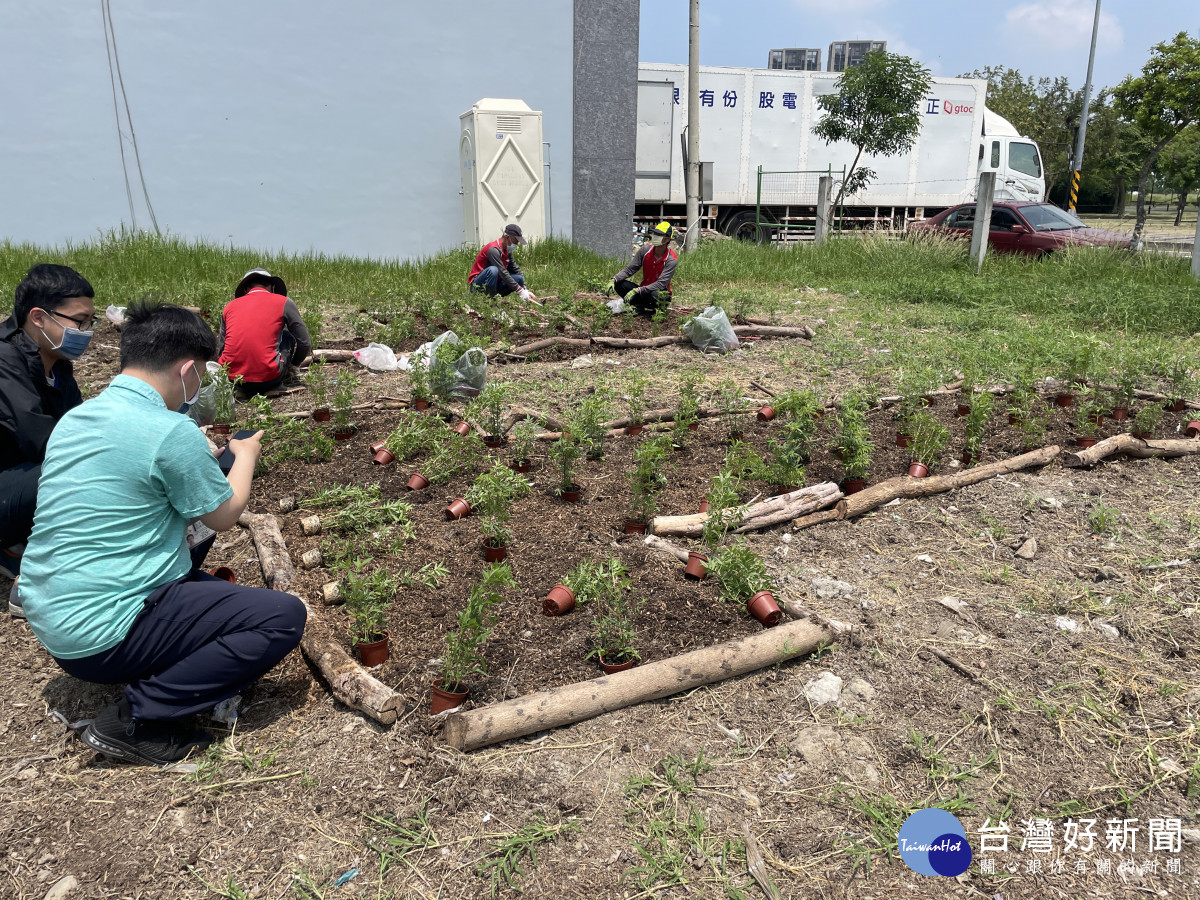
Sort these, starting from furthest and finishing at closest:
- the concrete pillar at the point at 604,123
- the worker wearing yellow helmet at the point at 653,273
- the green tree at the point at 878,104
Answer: the green tree at the point at 878,104 → the concrete pillar at the point at 604,123 → the worker wearing yellow helmet at the point at 653,273

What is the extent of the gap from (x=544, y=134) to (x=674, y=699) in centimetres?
1119

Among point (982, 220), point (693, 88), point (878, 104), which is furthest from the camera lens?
point (878, 104)

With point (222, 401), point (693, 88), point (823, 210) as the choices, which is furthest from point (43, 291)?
point (823, 210)

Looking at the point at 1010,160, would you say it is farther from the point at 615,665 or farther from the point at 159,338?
the point at 159,338

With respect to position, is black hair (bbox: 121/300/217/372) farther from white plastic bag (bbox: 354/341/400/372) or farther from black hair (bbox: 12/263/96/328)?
white plastic bag (bbox: 354/341/400/372)

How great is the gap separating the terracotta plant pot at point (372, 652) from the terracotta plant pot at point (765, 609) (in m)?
1.39

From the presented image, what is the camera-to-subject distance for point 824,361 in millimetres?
7137

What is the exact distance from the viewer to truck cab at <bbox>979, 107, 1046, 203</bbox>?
Result: 1838 centimetres

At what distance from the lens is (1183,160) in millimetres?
28359

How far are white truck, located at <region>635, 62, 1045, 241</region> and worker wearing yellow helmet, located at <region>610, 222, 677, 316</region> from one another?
7.79m

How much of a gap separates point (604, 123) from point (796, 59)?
357 inches

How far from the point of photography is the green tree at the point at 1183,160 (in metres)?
26.1

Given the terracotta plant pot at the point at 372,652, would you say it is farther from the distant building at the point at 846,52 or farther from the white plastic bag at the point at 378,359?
the distant building at the point at 846,52

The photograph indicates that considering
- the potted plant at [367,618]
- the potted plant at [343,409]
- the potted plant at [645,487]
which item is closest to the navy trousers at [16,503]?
the potted plant at [367,618]
